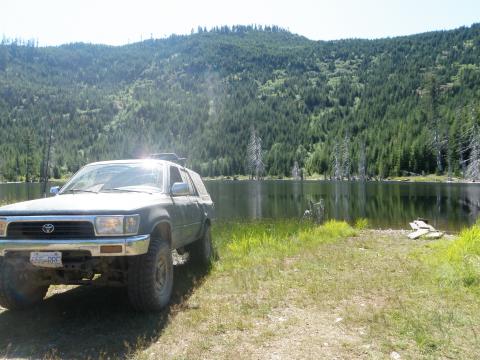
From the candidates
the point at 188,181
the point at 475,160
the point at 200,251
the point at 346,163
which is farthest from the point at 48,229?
the point at 346,163

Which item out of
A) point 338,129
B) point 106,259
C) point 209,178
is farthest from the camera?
point 338,129

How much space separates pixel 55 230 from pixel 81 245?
0.53 meters

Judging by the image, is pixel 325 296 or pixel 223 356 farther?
pixel 325 296

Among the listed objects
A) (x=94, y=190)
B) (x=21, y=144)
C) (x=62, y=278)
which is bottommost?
(x=62, y=278)

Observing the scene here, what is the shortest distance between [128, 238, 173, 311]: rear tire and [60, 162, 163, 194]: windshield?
53.9 inches

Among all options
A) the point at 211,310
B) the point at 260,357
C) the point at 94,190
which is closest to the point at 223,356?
the point at 260,357

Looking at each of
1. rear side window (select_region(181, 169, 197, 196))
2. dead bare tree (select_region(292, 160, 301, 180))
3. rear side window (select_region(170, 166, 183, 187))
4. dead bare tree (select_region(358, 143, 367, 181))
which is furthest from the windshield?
dead bare tree (select_region(292, 160, 301, 180))

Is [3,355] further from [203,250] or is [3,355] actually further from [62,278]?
[203,250]

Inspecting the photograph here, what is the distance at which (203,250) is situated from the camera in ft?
32.6

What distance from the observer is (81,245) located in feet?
17.8

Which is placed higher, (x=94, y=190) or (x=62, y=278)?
(x=94, y=190)

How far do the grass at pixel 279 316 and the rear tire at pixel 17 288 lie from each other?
226 mm

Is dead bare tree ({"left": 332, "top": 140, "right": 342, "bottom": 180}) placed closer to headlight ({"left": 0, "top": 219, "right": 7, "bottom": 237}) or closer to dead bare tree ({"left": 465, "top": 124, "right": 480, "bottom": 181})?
dead bare tree ({"left": 465, "top": 124, "right": 480, "bottom": 181})

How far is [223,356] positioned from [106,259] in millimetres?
2307
